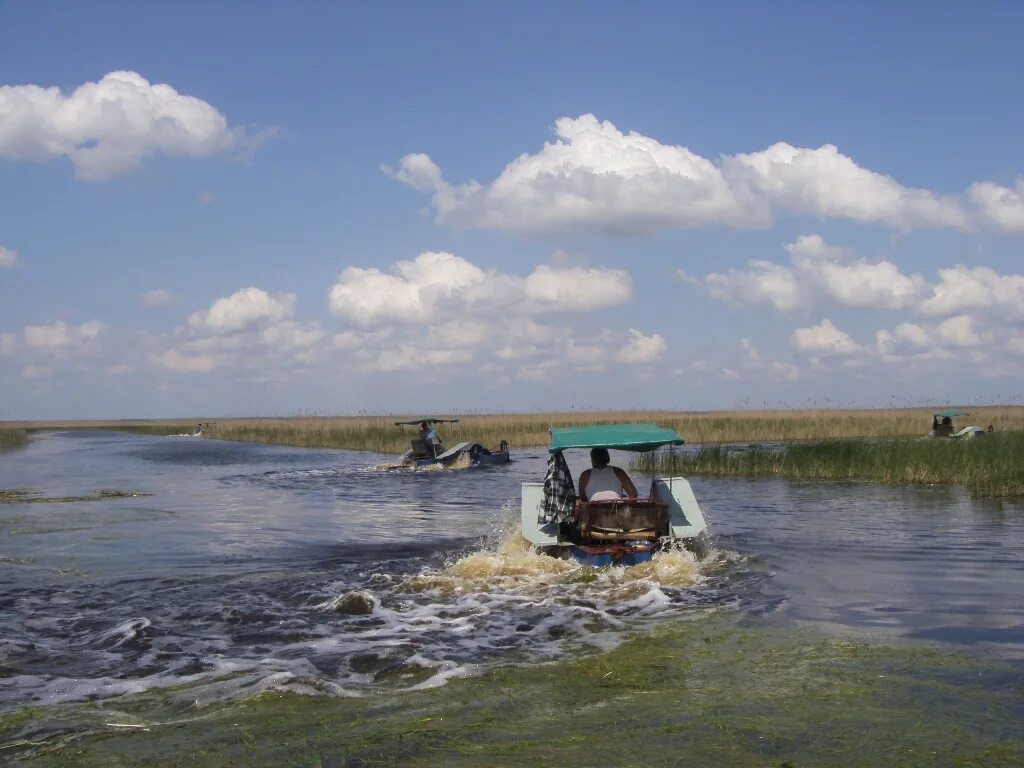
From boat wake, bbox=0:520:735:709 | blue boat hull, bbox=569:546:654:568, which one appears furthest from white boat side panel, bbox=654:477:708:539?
blue boat hull, bbox=569:546:654:568

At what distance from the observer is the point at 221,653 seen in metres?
8.66

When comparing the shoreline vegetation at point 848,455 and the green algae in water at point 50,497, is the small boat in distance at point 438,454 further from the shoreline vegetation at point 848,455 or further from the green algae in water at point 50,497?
the green algae in water at point 50,497

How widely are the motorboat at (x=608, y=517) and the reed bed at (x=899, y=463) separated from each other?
20.2 ft

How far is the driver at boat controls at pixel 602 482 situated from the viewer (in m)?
12.9

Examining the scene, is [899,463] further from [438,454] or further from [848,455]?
[438,454]

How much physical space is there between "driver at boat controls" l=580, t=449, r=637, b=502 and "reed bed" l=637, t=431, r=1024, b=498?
7023mm

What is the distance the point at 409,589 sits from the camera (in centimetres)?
1189

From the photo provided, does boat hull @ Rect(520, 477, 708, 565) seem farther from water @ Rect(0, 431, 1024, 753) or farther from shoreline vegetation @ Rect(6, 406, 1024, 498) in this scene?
shoreline vegetation @ Rect(6, 406, 1024, 498)

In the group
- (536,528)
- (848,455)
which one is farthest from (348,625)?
(848,455)

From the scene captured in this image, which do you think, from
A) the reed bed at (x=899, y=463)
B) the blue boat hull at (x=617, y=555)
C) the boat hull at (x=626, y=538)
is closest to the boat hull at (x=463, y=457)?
the reed bed at (x=899, y=463)

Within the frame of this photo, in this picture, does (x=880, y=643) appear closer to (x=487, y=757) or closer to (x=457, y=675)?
(x=457, y=675)

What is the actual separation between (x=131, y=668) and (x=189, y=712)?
5.58ft

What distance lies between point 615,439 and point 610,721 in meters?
7.58

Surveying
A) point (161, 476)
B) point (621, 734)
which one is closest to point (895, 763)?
point (621, 734)
